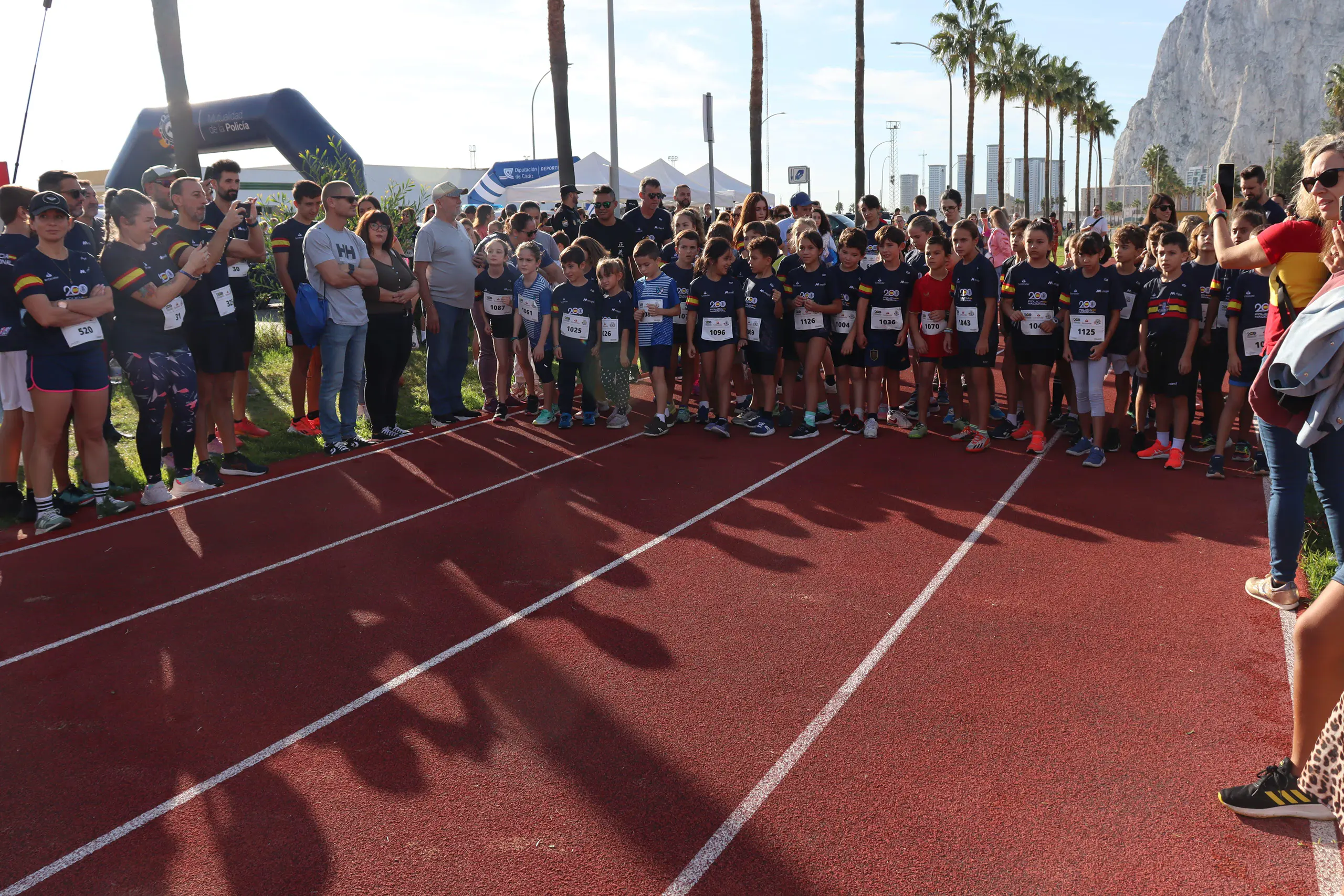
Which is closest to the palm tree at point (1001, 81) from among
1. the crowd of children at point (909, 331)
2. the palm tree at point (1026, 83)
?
the palm tree at point (1026, 83)

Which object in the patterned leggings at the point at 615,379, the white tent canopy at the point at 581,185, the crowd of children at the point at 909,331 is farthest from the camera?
the white tent canopy at the point at 581,185

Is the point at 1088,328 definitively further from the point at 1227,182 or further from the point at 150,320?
the point at 150,320

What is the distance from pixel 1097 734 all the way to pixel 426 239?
25.9 feet

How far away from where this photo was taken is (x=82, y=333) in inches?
255

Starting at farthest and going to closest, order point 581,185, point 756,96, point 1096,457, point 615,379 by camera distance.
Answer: point 581,185 → point 756,96 → point 615,379 → point 1096,457

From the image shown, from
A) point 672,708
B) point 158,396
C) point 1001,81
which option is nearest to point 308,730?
point 672,708

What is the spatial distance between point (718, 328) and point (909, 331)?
184 centimetres

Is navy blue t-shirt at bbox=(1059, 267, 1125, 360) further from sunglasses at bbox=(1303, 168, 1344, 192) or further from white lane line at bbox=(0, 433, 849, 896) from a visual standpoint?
sunglasses at bbox=(1303, 168, 1344, 192)

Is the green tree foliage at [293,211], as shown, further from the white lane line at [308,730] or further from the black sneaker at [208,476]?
the white lane line at [308,730]

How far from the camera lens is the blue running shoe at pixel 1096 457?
26.4ft

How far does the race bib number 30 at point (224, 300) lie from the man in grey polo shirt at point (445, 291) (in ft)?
6.71

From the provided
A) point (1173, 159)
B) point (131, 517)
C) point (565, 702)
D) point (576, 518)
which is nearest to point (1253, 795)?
point (565, 702)

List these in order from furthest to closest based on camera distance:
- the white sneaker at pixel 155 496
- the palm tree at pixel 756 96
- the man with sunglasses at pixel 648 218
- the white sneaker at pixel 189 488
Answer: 1. the palm tree at pixel 756 96
2. the man with sunglasses at pixel 648 218
3. the white sneaker at pixel 189 488
4. the white sneaker at pixel 155 496

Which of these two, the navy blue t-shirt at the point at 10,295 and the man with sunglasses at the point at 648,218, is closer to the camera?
the navy blue t-shirt at the point at 10,295
